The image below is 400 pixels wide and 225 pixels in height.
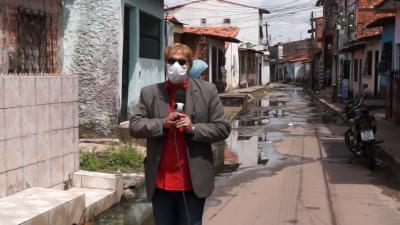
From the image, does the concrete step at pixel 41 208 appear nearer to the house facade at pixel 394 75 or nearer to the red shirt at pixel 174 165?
the red shirt at pixel 174 165

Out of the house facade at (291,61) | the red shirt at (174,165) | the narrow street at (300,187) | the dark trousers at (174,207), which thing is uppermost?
the house facade at (291,61)

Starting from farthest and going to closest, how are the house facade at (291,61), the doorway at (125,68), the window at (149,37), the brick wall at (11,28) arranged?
the house facade at (291,61) < the window at (149,37) < the doorway at (125,68) < the brick wall at (11,28)

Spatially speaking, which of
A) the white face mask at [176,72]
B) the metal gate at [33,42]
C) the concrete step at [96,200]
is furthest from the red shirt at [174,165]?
the metal gate at [33,42]

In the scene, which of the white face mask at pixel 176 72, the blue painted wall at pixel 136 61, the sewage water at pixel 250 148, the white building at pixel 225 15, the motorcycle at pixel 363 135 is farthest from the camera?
the white building at pixel 225 15

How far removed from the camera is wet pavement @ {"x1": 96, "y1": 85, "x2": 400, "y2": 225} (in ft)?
21.8

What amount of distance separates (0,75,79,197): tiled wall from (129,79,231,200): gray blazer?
218 centimetres

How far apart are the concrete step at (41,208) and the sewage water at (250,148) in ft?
1.90

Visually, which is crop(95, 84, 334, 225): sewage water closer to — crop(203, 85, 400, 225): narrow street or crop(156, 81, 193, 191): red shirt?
crop(203, 85, 400, 225): narrow street

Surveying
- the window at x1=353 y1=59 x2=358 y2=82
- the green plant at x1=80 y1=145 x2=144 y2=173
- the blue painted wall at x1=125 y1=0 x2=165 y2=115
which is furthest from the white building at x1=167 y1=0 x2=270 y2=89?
the green plant at x1=80 y1=145 x2=144 y2=173

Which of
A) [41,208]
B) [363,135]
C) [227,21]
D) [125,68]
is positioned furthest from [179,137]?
[227,21]

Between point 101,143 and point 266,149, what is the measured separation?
13.3ft

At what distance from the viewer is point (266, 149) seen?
41.7 feet

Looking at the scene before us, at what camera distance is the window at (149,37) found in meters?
13.9

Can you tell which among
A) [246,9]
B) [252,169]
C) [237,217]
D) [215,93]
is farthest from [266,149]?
[246,9]
